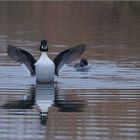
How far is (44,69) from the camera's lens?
18.8 m

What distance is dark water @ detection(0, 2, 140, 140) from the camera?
1388 cm

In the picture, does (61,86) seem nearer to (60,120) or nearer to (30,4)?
(60,120)

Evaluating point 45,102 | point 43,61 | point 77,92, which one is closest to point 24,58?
point 43,61

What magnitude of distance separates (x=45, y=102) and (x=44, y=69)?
7.04ft

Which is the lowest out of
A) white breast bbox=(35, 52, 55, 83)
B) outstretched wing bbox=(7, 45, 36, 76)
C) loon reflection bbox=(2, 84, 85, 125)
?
loon reflection bbox=(2, 84, 85, 125)

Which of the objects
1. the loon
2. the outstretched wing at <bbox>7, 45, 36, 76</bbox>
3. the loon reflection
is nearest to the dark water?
the loon reflection

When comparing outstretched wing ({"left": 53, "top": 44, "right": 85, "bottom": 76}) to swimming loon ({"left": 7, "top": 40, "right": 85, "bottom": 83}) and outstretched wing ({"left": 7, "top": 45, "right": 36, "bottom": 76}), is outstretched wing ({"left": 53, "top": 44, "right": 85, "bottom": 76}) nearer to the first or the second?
swimming loon ({"left": 7, "top": 40, "right": 85, "bottom": 83})

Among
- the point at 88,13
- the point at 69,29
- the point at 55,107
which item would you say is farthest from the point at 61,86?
the point at 88,13

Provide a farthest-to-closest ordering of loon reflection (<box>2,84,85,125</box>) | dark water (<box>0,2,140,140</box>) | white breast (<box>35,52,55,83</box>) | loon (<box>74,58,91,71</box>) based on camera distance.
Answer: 1. loon (<box>74,58,91,71</box>)
2. white breast (<box>35,52,55,83</box>)
3. loon reflection (<box>2,84,85,125</box>)
4. dark water (<box>0,2,140,140</box>)

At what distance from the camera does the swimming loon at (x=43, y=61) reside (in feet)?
62.0

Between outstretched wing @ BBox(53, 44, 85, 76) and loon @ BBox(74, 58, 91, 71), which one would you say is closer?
outstretched wing @ BBox(53, 44, 85, 76)

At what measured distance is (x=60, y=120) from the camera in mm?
14719

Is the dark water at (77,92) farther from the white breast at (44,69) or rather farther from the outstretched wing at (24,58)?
the outstretched wing at (24,58)

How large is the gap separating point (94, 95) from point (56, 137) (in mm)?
4400
